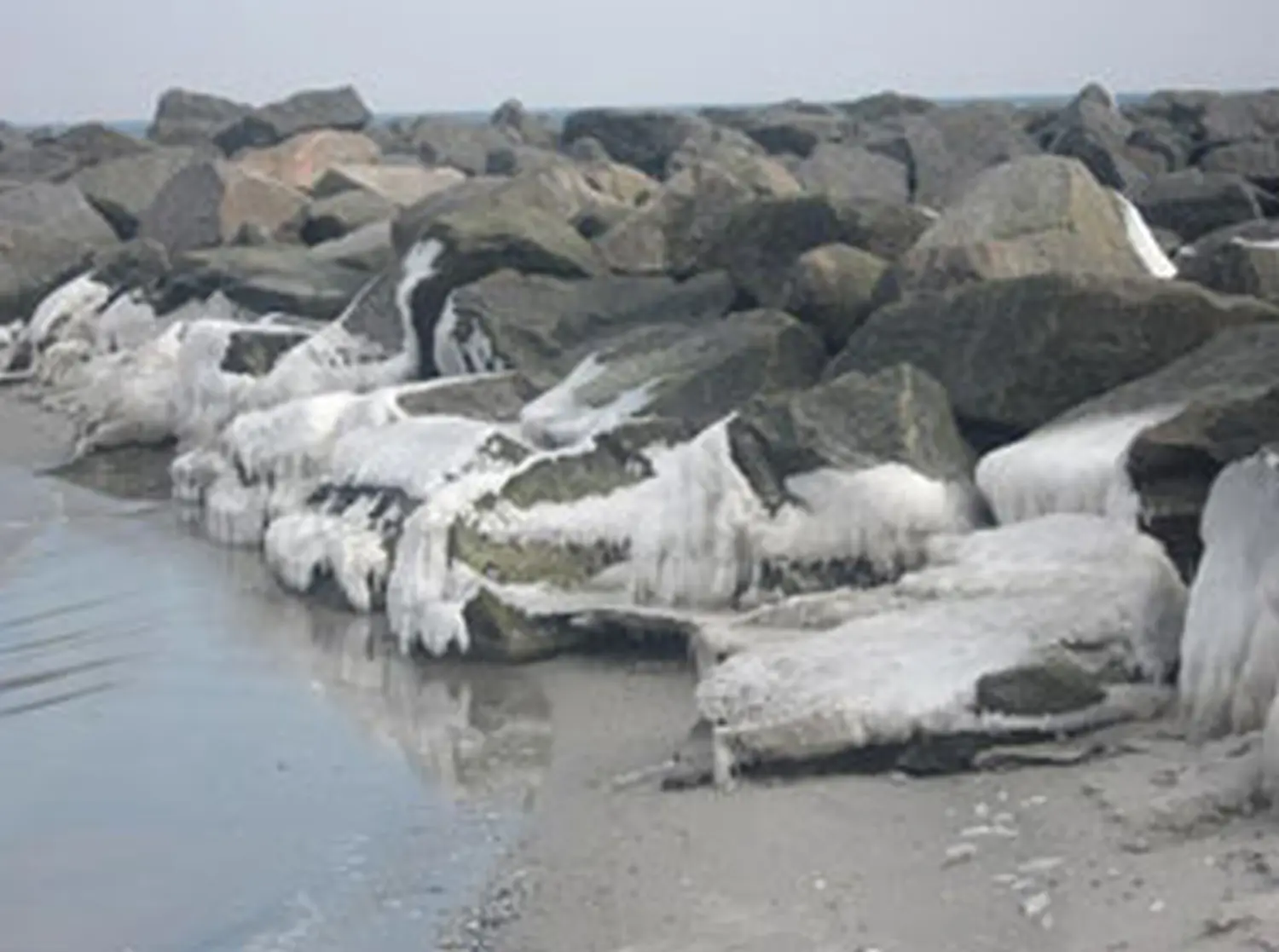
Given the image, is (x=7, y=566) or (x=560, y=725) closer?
(x=560, y=725)

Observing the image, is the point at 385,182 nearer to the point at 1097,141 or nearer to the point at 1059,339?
the point at 1097,141

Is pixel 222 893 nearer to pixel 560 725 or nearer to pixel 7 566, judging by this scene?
pixel 560 725

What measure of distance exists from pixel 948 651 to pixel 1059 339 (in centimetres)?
321

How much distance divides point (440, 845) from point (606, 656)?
2.72 m

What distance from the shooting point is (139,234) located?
27.8 m

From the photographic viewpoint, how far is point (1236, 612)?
317 inches

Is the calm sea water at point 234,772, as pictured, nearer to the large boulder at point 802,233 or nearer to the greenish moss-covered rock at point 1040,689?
the greenish moss-covered rock at point 1040,689

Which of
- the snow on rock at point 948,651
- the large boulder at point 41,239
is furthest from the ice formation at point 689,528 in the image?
the large boulder at point 41,239

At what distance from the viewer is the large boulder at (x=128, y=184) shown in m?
29.7

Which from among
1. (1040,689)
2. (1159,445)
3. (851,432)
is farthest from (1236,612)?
(851,432)

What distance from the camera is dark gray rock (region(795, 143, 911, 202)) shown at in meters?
28.7

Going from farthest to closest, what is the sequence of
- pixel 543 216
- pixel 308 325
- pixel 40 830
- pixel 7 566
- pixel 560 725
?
pixel 308 325 → pixel 543 216 → pixel 7 566 → pixel 560 725 → pixel 40 830

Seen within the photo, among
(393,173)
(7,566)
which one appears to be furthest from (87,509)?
(393,173)

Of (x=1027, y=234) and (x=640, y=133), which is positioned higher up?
(x=1027, y=234)
